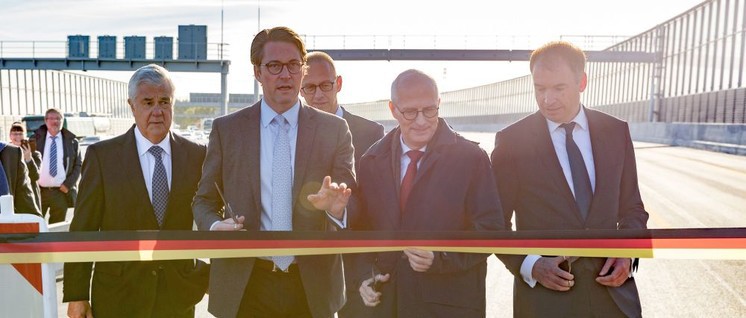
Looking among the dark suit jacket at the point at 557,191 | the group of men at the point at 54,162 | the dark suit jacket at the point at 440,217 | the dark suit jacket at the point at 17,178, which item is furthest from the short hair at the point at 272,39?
the group of men at the point at 54,162

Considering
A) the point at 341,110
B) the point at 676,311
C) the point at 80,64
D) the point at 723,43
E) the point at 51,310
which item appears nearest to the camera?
the point at 51,310

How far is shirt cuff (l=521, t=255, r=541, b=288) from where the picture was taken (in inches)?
123

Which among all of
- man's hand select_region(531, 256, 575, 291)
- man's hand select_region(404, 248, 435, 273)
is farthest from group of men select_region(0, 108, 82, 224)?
man's hand select_region(531, 256, 575, 291)

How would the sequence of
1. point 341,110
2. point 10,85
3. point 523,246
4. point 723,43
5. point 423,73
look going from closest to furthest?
point 523,246
point 423,73
point 341,110
point 723,43
point 10,85

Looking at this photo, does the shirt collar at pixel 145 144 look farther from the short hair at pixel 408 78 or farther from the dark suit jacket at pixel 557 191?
the dark suit jacket at pixel 557 191

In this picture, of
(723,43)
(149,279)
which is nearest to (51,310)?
(149,279)

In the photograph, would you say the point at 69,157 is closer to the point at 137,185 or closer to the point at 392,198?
the point at 137,185

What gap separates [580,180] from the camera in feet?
10.3

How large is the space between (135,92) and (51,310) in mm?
1395

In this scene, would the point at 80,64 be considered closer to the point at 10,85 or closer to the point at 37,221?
the point at 10,85

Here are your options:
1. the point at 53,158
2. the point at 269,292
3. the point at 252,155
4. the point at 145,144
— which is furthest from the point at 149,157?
the point at 53,158

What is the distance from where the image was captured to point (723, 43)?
4700 centimetres

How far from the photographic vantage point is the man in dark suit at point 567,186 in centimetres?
309

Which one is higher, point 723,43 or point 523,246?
point 723,43
